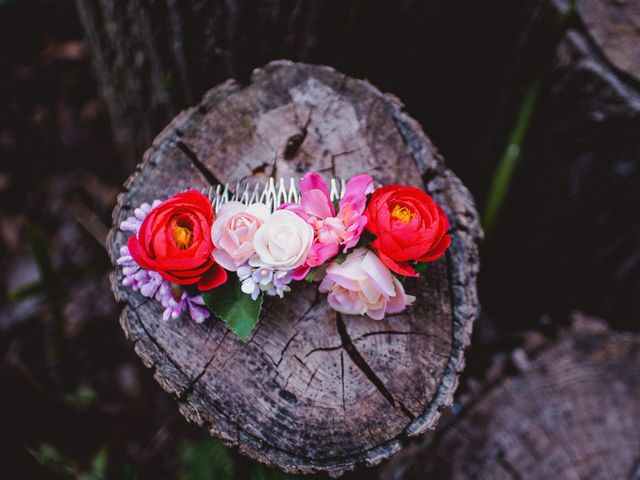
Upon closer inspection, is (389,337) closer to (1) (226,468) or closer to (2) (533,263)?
(1) (226,468)

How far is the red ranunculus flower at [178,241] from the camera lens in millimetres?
1048

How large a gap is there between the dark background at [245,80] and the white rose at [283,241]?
65 cm

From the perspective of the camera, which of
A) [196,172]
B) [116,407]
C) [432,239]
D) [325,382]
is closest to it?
[432,239]

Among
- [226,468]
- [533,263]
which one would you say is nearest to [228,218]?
[226,468]

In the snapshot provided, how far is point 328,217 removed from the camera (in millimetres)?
1150

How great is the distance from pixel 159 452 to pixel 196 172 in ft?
4.81

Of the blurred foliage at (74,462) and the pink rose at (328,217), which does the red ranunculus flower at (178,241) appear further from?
the blurred foliage at (74,462)

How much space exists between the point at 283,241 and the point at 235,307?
0.23 meters

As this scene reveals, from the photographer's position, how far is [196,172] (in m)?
1.31

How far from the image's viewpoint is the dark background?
165 cm

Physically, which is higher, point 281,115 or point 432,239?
point 281,115

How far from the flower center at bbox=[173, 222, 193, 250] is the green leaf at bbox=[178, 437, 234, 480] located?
3.40 ft

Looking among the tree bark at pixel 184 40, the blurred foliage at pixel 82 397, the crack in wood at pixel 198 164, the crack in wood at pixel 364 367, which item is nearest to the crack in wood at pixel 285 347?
the crack in wood at pixel 364 367

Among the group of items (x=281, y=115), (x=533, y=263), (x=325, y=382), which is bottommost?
(x=533, y=263)
